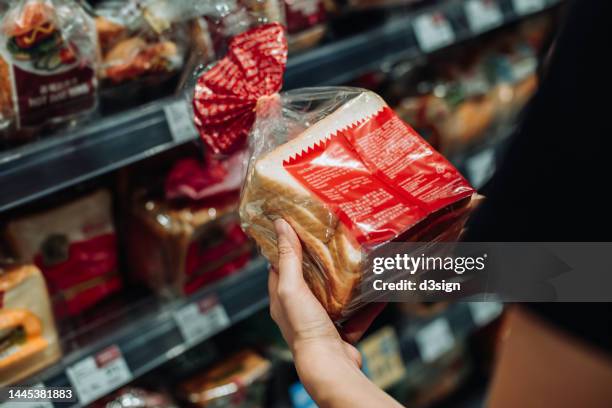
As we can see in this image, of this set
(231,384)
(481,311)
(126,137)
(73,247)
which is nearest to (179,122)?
(126,137)

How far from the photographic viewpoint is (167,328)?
124cm

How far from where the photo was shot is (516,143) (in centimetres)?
61

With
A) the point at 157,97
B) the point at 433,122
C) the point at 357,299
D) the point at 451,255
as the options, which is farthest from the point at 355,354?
the point at 433,122

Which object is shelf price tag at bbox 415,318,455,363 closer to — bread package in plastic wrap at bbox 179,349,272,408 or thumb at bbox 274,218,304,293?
bread package in plastic wrap at bbox 179,349,272,408

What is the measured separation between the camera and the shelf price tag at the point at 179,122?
3.68ft

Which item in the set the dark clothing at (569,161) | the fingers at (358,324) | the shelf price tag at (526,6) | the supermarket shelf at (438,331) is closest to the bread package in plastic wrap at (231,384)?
the supermarket shelf at (438,331)

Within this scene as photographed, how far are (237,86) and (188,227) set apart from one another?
1.35ft

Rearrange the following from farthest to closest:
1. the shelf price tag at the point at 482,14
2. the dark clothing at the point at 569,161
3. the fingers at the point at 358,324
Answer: the shelf price tag at the point at 482,14 < the fingers at the point at 358,324 < the dark clothing at the point at 569,161

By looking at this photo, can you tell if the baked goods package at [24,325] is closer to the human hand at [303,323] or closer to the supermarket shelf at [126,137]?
the supermarket shelf at [126,137]

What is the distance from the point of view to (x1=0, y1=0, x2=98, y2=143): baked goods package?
1.02 meters

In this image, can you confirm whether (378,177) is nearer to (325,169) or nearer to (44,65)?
(325,169)

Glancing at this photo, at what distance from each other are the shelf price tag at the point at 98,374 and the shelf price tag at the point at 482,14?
1.10m

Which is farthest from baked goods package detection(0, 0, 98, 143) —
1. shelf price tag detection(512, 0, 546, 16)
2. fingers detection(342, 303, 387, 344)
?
shelf price tag detection(512, 0, 546, 16)

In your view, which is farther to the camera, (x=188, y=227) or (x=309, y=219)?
(x=188, y=227)
